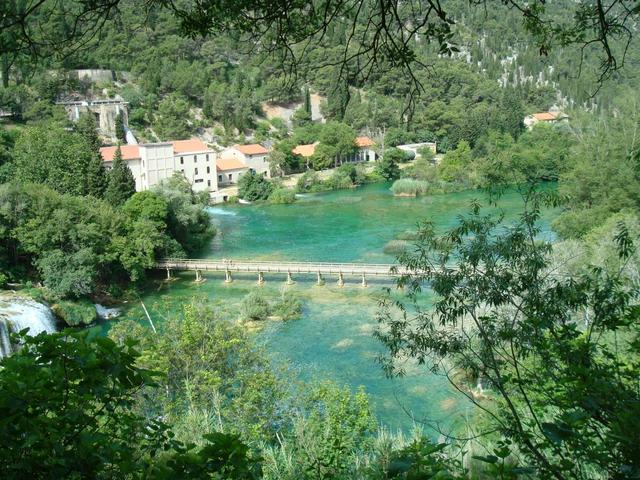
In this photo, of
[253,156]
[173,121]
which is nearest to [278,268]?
[253,156]

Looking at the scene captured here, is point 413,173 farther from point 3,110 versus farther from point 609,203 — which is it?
point 3,110

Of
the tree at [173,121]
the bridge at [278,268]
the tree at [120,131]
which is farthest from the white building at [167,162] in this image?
the bridge at [278,268]

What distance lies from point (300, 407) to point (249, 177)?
2642 cm

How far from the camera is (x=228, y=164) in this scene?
3822 centimetres

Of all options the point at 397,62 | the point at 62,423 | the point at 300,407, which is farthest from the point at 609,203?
the point at 62,423

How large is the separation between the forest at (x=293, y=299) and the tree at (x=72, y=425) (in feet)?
0.04

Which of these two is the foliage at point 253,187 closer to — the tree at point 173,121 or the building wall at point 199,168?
the building wall at point 199,168

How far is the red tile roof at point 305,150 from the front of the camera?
138ft

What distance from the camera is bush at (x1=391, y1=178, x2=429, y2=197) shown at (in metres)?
33.6

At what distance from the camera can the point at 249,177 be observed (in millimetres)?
35125

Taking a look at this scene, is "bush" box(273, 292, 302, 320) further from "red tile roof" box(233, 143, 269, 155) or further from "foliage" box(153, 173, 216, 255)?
"red tile roof" box(233, 143, 269, 155)

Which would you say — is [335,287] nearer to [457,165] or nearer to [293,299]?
[293,299]

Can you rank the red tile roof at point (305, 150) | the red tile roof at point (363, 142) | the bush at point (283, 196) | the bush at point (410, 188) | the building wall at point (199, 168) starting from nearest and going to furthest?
the bush at point (283, 196) → the bush at point (410, 188) → the building wall at point (199, 168) → the red tile roof at point (305, 150) → the red tile roof at point (363, 142)

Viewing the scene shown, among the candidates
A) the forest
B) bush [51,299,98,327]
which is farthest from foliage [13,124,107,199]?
bush [51,299,98,327]
